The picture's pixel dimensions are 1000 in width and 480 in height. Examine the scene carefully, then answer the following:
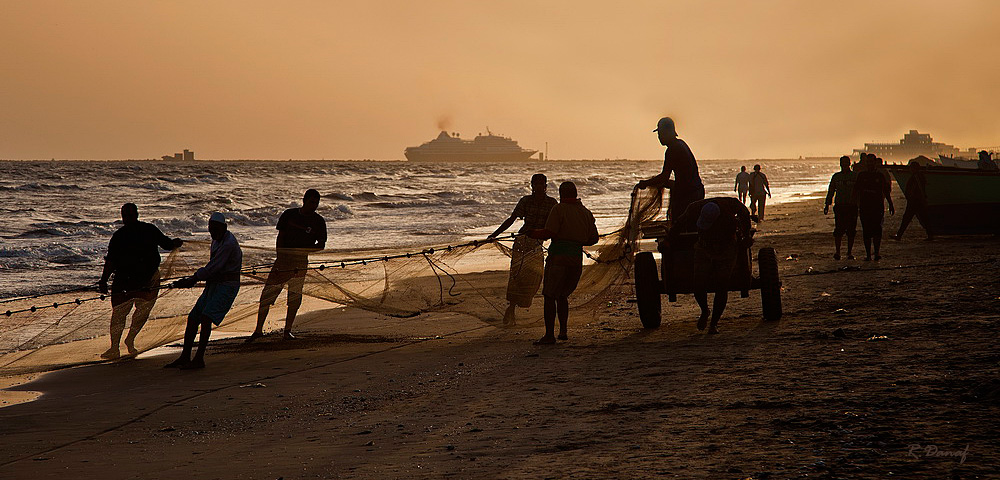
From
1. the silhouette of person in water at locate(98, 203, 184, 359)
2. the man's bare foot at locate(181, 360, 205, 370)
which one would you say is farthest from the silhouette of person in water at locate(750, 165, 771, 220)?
the man's bare foot at locate(181, 360, 205, 370)

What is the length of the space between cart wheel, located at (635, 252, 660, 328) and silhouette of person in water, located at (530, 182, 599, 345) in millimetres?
493

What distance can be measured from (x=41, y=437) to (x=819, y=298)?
7266 mm

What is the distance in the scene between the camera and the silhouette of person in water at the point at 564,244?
826 cm

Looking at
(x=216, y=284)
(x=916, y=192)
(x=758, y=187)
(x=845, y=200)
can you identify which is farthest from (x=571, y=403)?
(x=758, y=187)

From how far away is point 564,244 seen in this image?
8.28 metres

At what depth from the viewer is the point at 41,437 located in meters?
5.86

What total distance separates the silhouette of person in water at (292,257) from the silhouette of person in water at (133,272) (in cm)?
98

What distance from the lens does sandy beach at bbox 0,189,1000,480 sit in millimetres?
4613

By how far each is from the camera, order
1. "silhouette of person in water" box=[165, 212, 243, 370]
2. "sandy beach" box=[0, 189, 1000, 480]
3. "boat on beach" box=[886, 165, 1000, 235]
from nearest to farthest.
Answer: "sandy beach" box=[0, 189, 1000, 480] → "silhouette of person in water" box=[165, 212, 243, 370] → "boat on beach" box=[886, 165, 1000, 235]

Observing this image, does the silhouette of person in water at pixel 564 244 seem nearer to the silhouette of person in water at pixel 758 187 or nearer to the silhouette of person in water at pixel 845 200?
the silhouette of person in water at pixel 845 200

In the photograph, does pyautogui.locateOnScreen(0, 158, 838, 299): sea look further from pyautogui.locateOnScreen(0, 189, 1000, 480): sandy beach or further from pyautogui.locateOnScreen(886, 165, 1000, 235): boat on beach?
pyautogui.locateOnScreen(886, 165, 1000, 235): boat on beach

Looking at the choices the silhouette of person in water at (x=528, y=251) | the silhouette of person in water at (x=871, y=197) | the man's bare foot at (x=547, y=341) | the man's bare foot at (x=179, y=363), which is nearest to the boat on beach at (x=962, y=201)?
the silhouette of person in water at (x=871, y=197)

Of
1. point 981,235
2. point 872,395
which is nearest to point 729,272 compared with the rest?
point 872,395

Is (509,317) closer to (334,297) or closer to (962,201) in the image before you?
(334,297)
